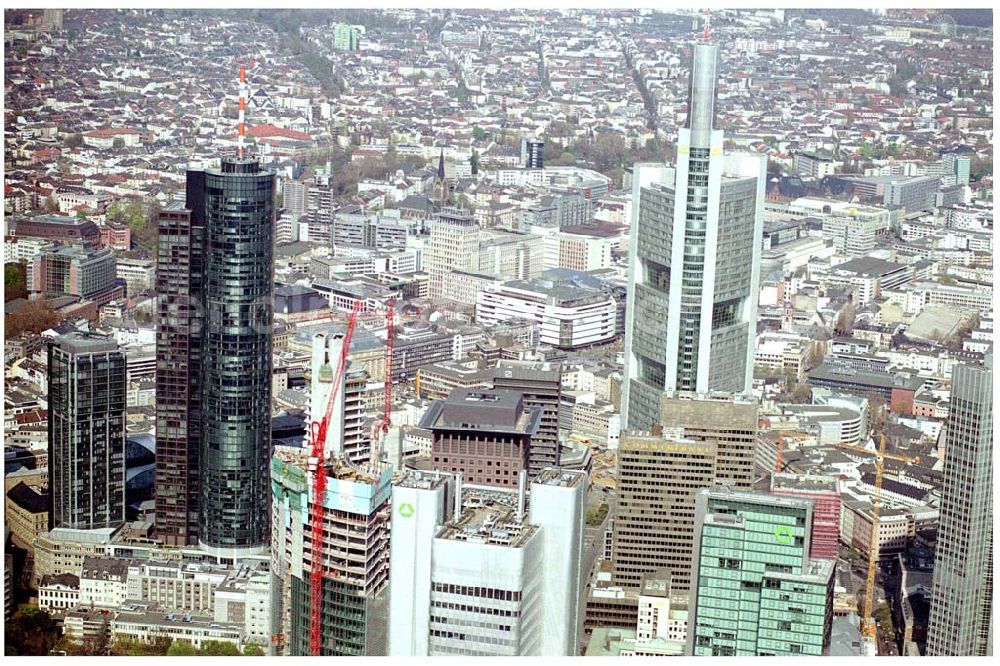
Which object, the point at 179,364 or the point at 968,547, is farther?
the point at 179,364

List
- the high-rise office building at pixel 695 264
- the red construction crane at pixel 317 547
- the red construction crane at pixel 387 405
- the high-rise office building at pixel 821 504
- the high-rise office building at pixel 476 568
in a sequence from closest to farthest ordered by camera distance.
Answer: the high-rise office building at pixel 476 568, the red construction crane at pixel 317 547, the high-rise office building at pixel 821 504, the red construction crane at pixel 387 405, the high-rise office building at pixel 695 264

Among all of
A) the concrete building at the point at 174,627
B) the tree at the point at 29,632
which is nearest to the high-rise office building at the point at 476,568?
the concrete building at the point at 174,627

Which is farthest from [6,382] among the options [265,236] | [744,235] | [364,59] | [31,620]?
[364,59]

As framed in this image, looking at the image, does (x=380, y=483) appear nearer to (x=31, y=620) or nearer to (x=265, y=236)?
(x=31, y=620)

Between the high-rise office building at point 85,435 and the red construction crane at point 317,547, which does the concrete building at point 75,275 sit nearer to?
the high-rise office building at point 85,435

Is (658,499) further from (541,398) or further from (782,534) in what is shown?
(782,534)

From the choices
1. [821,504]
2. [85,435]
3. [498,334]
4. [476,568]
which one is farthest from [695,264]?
[498,334]
